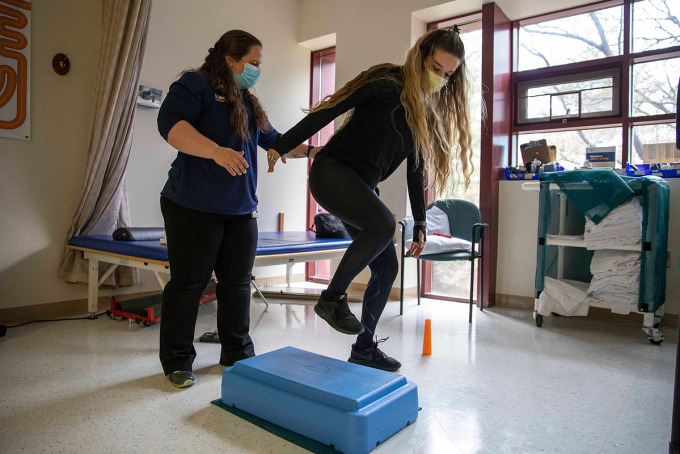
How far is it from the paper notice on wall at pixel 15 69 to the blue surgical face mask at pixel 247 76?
1846 millimetres

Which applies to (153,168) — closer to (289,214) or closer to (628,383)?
(289,214)

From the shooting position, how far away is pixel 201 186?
1.93 metres

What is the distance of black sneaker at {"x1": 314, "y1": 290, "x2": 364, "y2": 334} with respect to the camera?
164 centimetres

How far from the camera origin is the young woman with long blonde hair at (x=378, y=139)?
67.0 inches

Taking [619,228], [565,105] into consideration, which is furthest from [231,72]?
[565,105]

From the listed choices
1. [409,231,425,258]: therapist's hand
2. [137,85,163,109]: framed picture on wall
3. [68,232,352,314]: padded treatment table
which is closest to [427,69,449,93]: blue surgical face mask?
[409,231,425,258]: therapist's hand

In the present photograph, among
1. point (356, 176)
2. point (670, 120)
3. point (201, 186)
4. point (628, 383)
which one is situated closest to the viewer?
point (356, 176)

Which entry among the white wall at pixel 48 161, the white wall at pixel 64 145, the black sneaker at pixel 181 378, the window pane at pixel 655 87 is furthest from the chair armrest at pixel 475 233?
the white wall at pixel 48 161

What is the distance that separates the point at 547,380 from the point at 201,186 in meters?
1.75

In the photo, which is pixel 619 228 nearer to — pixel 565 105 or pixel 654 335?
pixel 654 335

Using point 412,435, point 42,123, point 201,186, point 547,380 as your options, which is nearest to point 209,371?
point 201,186

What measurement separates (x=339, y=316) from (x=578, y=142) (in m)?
3.07

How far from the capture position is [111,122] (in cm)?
322

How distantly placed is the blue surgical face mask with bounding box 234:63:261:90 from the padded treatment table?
1096 millimetres
